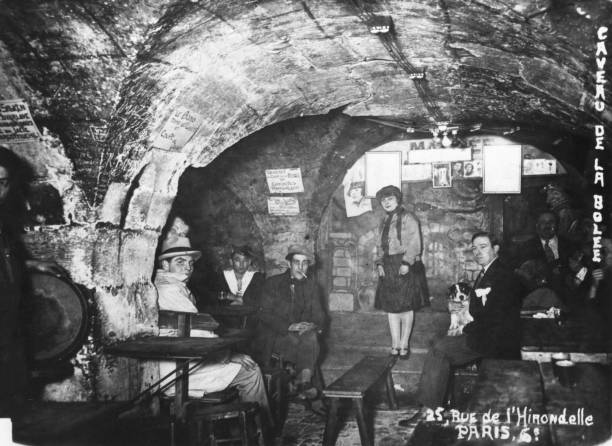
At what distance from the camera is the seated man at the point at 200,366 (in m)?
4.55

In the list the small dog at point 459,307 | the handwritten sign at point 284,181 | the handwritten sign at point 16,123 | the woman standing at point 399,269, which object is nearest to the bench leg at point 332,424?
the small dog at point 459,307

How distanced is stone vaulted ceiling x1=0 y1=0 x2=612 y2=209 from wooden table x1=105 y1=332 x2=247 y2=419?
1.30 m

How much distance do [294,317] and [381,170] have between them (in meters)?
2.69

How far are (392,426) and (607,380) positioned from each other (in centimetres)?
268

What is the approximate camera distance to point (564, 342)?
14.1ft

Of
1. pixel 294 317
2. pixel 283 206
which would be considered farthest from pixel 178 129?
pixel 294 317

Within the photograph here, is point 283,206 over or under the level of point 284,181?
under

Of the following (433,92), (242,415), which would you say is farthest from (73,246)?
(433,92)

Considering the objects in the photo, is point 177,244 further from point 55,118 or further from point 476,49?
point 476,49

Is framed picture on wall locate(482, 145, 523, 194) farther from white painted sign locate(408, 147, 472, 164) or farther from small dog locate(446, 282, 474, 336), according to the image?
small dog locate(446, 282, 474, 336)

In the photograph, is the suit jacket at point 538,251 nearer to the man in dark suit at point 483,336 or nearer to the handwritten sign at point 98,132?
the man in dark suit at point 483,336

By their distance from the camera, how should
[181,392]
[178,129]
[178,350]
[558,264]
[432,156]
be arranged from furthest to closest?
1. [432,156]
2. [558,264]
3. [178,129]
4. [181,392]
5. [178,350]

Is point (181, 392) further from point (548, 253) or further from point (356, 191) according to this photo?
point (548, 253)

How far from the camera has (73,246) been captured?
3.93m
